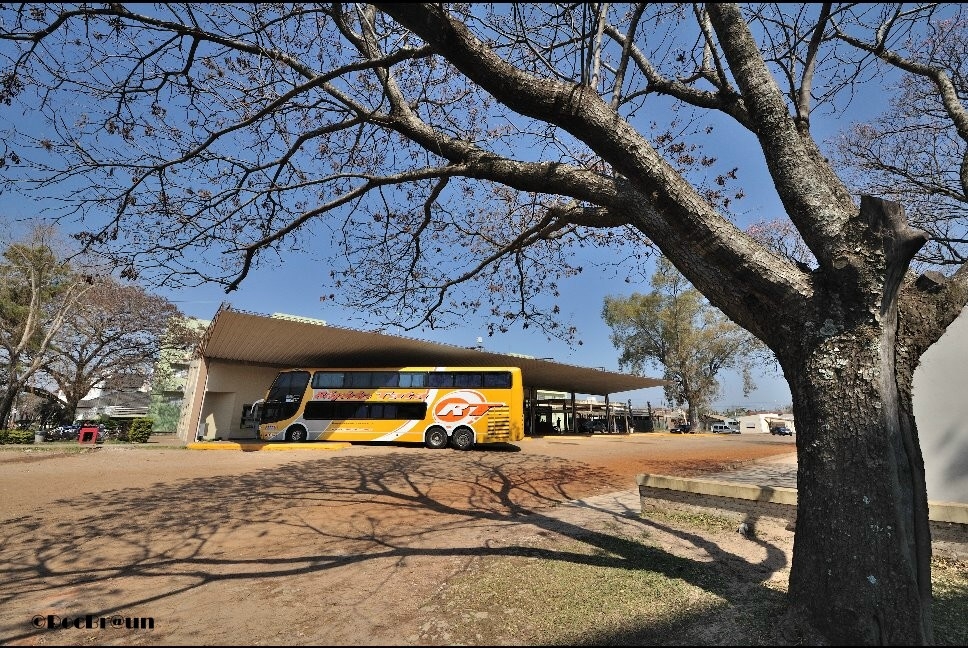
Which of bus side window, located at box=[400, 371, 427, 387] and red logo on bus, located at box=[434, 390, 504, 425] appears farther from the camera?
bus side window, located at box=[400, 371, 427, 387]

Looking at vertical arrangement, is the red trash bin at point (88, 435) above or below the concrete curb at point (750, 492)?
below

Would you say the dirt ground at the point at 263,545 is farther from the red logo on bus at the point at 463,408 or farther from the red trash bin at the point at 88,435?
the red trash bin at the point at 88,435

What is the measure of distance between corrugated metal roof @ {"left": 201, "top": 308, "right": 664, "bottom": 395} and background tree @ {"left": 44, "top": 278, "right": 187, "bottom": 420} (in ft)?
24.9

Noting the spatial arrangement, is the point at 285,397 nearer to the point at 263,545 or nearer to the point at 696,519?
the point at 263,545

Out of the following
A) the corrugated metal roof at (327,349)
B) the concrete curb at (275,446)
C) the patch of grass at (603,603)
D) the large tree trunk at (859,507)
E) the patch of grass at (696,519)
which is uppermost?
the corrugated metal roof at (327,349)

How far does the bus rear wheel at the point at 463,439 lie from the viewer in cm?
1590

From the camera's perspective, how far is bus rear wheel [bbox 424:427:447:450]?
15.9 m

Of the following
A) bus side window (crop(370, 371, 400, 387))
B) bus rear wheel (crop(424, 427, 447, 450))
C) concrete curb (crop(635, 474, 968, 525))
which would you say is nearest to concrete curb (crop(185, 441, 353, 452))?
bus side window (crop(370, 371, 400, 387))

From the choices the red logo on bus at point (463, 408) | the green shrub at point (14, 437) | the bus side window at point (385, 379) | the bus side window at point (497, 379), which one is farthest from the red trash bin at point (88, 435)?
the bus side window at point (497, 379)

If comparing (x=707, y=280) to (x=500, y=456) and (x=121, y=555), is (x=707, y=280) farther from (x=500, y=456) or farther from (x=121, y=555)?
(x=500, y=456)

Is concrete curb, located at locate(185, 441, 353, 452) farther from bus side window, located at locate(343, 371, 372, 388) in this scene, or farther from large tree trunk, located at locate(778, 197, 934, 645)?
large tree trunk, located at locate(778, 197, 934, 645)

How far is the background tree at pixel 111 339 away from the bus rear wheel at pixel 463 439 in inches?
722

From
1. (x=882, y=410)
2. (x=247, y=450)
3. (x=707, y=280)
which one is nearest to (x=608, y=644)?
(x=882, y=410)

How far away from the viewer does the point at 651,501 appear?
6102mm
